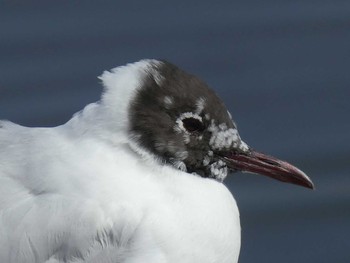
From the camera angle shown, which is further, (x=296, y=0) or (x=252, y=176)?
(x=296, y=0)

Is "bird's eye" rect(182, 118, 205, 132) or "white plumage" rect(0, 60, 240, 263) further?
"bird's eye" rect(182, 118, 205, 132)

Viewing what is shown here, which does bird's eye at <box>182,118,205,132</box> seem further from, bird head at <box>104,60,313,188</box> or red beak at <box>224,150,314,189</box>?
red beak at <box>224,150,314,189</box>

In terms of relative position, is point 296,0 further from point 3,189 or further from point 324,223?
point 3,189

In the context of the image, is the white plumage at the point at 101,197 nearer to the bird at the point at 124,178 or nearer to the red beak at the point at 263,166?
the bird at the point at 124,178

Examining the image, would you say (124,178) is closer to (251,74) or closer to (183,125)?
(183,125)

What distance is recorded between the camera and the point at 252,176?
8.80m

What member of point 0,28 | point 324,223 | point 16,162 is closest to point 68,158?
point 16,162

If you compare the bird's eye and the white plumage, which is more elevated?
the bird's eye

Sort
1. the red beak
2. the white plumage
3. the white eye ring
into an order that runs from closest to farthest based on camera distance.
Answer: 1. the white plumage
2. the white eye ring
3. the red beak

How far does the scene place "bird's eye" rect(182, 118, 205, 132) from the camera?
693 centimetres

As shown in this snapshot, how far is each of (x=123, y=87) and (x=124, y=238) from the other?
0.66 meters

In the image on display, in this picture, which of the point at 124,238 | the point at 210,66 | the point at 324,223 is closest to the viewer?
the point at 124,238


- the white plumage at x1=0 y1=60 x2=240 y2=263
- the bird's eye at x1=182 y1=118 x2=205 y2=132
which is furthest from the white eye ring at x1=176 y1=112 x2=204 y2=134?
the white plumage at x1=0 y1=60 x2=240 y2=263

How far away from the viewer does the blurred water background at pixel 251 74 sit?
853cm
